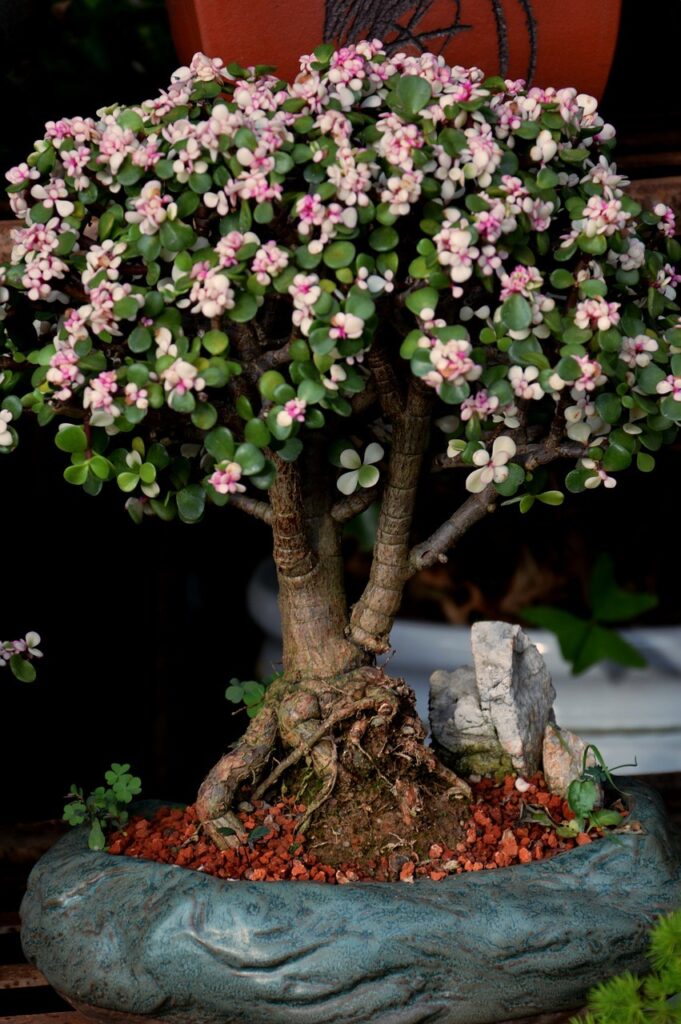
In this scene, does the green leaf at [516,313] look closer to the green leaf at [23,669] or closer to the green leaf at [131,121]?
the green leaf at [131,121]

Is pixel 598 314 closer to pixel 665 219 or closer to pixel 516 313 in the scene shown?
pixel 516 313

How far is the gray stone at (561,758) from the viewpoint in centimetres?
121

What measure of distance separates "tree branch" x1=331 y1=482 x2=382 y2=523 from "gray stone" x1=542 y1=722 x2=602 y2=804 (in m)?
0.32

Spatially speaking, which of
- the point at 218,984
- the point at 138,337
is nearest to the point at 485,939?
the point at 218,984

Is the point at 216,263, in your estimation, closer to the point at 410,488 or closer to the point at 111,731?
the point at 410,488

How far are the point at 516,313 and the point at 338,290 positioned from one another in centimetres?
14

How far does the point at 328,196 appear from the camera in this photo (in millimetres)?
895

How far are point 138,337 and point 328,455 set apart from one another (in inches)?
10.5

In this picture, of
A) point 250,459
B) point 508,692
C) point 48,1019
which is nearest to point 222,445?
point 250,459

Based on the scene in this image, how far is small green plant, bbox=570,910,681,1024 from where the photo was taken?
3.00 ft

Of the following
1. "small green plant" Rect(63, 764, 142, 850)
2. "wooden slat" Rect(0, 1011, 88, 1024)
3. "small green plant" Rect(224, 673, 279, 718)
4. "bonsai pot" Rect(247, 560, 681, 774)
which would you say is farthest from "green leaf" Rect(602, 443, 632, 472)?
"bonsai pot" Rect(247, 560, 681, 774)

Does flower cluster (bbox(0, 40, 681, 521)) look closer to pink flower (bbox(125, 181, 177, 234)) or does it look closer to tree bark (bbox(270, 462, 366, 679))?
pink flower (bbox(125, 181, 177, 234))

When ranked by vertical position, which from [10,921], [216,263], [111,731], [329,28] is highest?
[329,28]

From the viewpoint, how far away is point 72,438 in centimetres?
99
